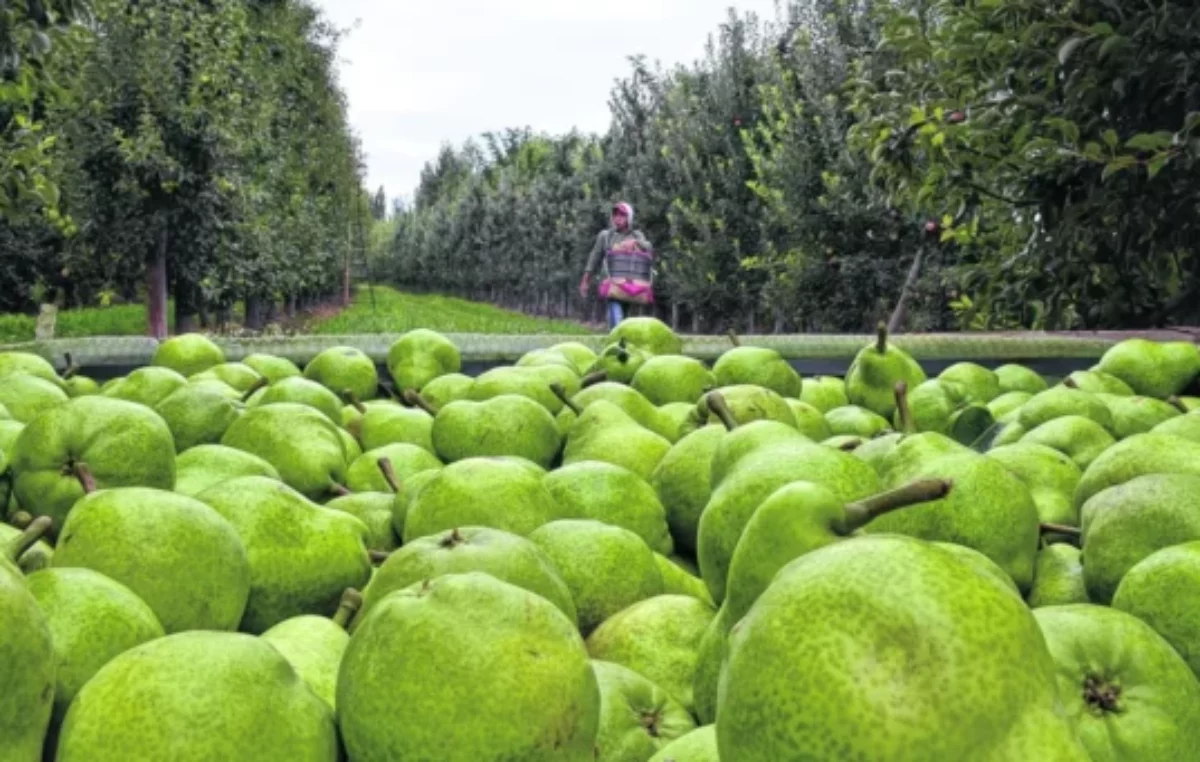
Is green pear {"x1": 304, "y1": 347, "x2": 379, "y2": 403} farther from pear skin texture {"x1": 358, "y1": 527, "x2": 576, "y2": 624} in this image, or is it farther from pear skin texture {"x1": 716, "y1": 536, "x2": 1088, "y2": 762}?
pear skin texture {"x1": 716, "y1": 536, "x2": 1088, "y2": 762}

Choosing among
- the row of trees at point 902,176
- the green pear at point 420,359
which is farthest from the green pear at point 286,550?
the row of trees at point 902,176

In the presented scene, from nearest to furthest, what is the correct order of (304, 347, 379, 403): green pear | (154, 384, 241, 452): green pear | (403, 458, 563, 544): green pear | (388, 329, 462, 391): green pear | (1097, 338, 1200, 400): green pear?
(403, 458, 563, 544): green pear → (154, 384, 241, 452): green pear → (1097, 338, 1200, 400): green pear → (304, 347, 379, 403): green pear → (388, 329, 462, 391): green pear

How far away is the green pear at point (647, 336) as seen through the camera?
4961mm

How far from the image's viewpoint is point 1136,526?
211 cm

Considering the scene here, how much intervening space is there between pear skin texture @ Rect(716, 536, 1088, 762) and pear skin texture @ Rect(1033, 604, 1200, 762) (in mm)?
362

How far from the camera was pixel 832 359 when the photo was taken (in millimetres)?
5277

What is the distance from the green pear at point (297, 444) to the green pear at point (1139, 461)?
6.03ft

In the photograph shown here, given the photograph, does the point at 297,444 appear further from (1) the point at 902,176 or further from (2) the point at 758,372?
(1) the point at 902,176

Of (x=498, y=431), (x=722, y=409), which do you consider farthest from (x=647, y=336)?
(x=722, y=409)

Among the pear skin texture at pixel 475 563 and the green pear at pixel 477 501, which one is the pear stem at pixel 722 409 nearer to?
the green pear at pixel 477 501

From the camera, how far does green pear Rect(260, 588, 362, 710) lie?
1768mm

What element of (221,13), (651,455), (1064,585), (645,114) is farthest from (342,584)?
(645,114)

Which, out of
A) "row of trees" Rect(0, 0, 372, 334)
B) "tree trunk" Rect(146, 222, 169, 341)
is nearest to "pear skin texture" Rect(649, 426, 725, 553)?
"row of trees" Rect(0, 0, 372, 334)

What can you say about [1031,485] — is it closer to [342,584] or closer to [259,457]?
[342,584]
